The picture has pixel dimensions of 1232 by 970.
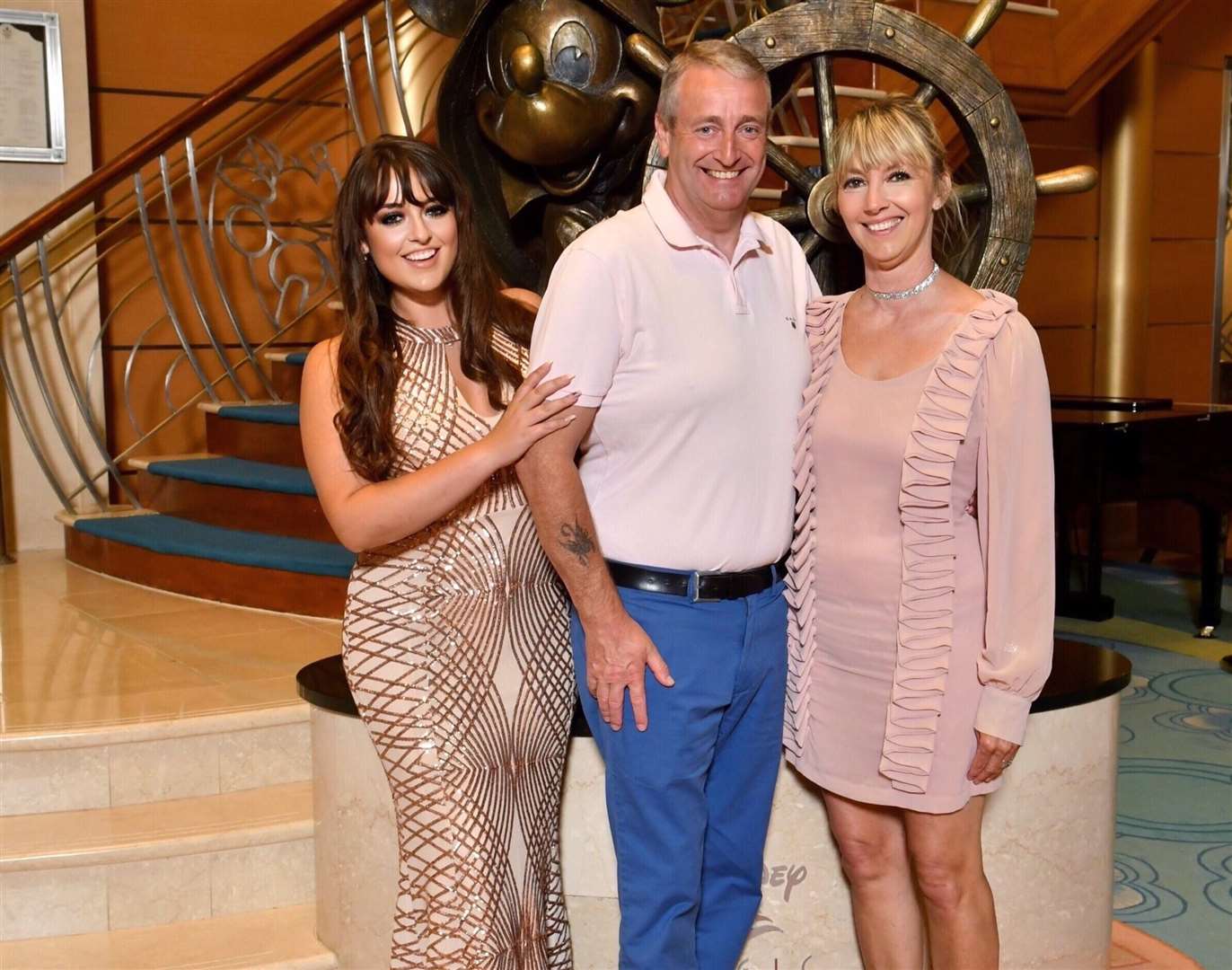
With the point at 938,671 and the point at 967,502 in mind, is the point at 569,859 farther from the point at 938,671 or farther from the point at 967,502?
the point at 967,502

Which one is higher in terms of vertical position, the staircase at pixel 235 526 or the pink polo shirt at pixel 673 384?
the pink polo shirt at pixel 673 384

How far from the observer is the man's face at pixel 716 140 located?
6.12ft

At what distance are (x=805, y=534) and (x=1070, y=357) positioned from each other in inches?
226

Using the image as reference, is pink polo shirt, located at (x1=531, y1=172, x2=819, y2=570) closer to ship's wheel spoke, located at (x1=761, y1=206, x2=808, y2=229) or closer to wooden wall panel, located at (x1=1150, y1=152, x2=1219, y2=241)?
ship's wheel spoke, located at (x1=761, y1=206, x2=808, y2=229)

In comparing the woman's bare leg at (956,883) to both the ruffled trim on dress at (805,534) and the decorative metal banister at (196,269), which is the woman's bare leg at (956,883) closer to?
→ the ruffled trim on dress at (805,534)

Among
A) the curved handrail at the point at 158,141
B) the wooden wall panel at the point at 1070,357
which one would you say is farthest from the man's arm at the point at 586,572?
the wooden wall panel at the point at 1070,357

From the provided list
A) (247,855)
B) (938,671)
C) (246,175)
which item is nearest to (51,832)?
(247,855)

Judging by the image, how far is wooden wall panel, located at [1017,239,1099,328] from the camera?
7.11m

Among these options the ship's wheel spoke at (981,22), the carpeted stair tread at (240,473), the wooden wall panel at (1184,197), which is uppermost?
the wooden wall panel at (1184,197)

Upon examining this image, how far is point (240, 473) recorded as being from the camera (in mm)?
4766

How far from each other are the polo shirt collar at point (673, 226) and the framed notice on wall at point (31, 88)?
161 inches

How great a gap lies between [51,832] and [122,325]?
10.3 feet

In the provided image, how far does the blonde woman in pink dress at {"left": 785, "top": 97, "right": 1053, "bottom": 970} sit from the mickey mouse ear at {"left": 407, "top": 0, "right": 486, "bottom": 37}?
1.62 meters

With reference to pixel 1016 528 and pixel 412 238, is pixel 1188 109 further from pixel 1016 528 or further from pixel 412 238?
pixel 412 238
